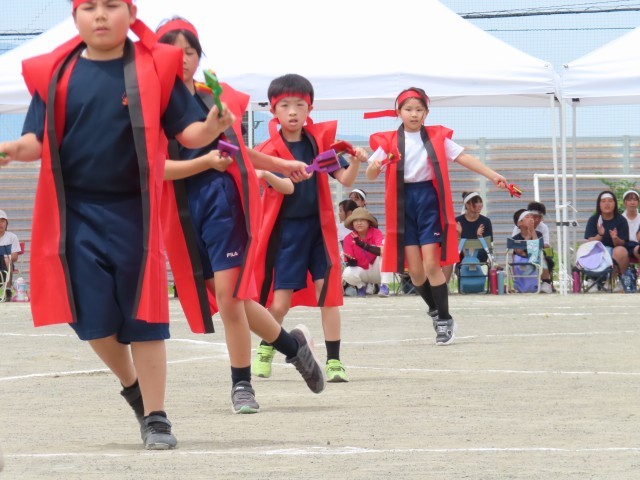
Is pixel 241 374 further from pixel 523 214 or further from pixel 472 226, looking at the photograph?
pixel 523 214

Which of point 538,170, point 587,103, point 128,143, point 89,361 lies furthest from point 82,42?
point 538,170

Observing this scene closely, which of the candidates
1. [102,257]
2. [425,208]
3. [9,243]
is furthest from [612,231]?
[102,257]

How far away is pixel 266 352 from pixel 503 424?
2703 mm

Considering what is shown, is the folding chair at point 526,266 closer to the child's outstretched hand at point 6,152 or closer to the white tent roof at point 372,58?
the white tent roof at point 372,58

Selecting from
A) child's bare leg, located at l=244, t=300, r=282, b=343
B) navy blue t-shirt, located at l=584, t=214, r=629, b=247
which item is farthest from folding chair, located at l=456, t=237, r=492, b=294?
child's bare leg, located at l=244, t=300, r=282, b=343

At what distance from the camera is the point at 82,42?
5.43m

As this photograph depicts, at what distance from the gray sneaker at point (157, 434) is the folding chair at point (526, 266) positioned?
14.7 metres

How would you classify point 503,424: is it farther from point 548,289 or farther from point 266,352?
point 548,289

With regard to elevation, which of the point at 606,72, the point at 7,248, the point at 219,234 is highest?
the point at 606,72

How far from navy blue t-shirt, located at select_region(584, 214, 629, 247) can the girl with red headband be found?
947cm

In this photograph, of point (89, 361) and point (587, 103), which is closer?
point (89, 361)

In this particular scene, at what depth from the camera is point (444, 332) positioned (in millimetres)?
10891

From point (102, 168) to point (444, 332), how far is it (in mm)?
5927

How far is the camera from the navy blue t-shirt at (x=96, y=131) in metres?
5.27
